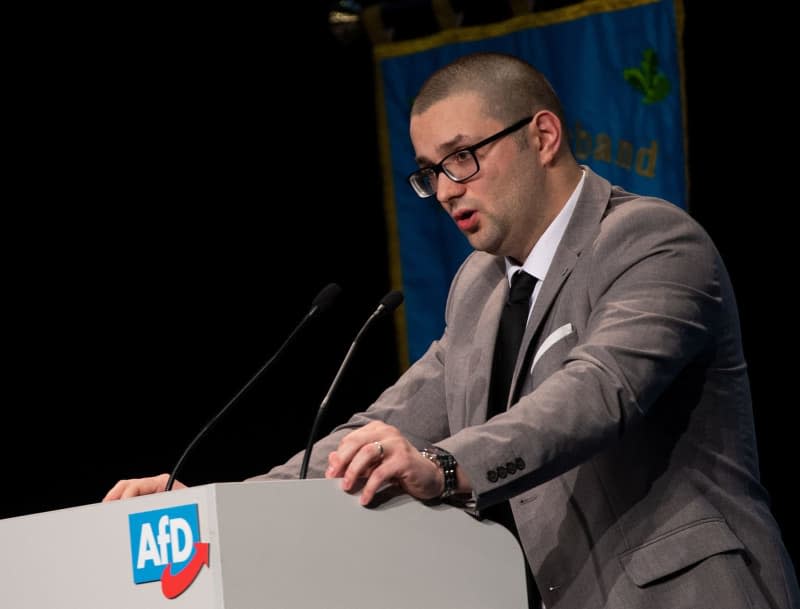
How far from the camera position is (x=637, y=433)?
205 cm

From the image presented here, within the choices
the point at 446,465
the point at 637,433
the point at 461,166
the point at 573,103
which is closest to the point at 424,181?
the point at 461,166

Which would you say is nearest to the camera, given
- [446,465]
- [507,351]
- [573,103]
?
[446,465]

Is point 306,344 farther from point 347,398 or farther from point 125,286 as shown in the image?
point 125,286

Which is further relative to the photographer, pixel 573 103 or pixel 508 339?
pixel 573 103

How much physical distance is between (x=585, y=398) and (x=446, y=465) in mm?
261

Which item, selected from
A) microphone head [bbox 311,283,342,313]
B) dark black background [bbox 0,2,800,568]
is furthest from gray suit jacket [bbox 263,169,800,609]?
dark black background [bbox 0,2,800,568]

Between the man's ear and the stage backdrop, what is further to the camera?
the stage backdrop

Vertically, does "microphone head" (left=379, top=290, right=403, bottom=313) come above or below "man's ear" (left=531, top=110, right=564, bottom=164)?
below

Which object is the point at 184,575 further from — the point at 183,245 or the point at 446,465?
the point at 183,245

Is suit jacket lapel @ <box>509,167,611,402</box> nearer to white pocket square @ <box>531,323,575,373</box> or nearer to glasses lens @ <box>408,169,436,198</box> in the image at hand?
white pocket square @ <box>531,323,575,373</box>

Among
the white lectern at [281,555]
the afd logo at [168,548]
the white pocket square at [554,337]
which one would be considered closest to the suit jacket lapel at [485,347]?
the white pocket square at [554,337]

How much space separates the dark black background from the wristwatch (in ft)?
9.18

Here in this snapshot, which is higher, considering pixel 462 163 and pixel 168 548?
pixel 462 163

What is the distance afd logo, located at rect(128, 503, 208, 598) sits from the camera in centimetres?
146
